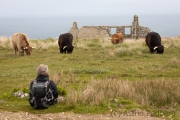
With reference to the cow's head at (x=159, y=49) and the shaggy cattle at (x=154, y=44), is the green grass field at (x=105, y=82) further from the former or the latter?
the shaggy cattle at (x=154, y=44)

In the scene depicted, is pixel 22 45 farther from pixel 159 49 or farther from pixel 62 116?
pixel 62 116

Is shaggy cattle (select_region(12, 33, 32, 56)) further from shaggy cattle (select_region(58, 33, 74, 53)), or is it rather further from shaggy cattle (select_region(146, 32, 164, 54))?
shaggy cattle (select_region(146, 32, 164, 54))

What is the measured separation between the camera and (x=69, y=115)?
7375 millimetres

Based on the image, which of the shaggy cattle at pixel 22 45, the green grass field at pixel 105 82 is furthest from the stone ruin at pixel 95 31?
the shaggy cattle at pixel 22 45

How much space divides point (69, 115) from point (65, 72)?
6580 mm

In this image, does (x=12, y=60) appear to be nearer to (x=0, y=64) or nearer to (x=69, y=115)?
(x=0, y=64)

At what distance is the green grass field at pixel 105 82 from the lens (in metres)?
8.13

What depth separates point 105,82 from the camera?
10227 mm

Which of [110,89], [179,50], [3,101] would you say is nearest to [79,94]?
[110,89]

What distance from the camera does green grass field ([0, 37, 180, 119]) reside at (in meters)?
8.13

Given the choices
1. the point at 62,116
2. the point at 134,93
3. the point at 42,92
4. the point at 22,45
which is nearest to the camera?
the point at 62,116

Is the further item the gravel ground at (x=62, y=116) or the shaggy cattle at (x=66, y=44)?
the shaggy cattle at (x=66, y=44)

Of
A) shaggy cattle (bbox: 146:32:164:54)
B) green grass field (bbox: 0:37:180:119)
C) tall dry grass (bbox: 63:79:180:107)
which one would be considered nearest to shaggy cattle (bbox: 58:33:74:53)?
green grass field (bbox: 0:37:180:119)

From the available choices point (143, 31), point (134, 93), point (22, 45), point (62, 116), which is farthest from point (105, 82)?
point (143, 31)
